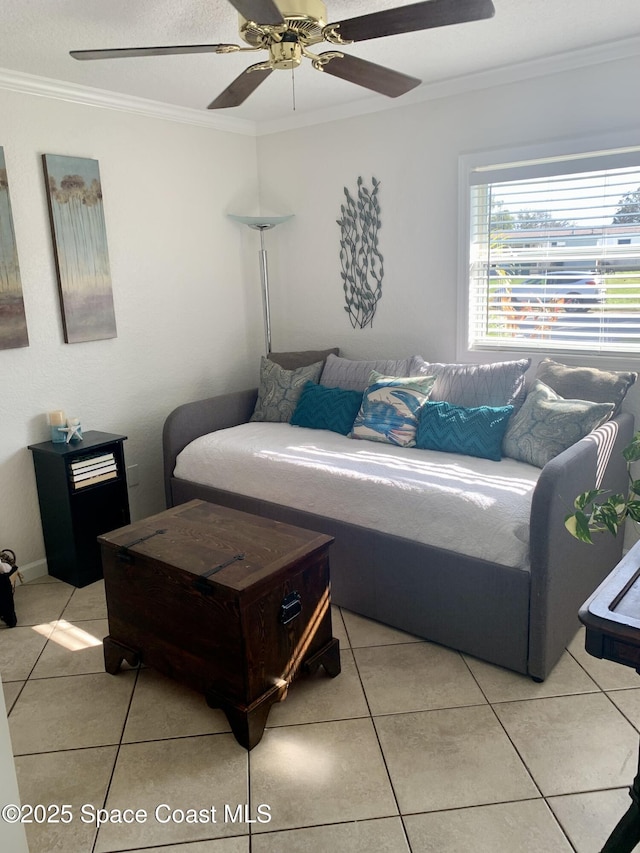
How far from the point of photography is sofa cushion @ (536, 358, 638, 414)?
2887 millimetres

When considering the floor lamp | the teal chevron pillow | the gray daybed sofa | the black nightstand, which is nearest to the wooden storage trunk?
the gray daybed sofa

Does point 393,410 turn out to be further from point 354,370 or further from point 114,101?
point 114,101

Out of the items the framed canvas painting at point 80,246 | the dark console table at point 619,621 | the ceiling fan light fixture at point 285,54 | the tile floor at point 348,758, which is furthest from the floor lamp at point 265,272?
the dark console table at point 619,621

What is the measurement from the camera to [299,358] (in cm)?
407

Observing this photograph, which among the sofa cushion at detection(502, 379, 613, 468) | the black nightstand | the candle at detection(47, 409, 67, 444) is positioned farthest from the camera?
the candle at detection(47, 409, 67, 444)

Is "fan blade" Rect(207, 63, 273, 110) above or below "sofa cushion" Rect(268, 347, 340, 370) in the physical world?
above

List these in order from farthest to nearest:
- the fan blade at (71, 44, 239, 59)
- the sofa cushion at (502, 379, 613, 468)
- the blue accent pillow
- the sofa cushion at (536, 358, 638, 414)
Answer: the blue accent pillow < the sofa cushion at (536, 358, 638, 414) < the sofa cushion at (502, 379, 613, 468) < the fan blade at (71, 44, 239, 59)

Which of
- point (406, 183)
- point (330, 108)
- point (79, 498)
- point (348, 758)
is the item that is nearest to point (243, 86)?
point (406, 183)

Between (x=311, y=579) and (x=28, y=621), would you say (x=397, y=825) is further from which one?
(x=28, y=621)

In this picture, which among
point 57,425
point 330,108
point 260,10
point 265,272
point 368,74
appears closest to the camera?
point 260,10

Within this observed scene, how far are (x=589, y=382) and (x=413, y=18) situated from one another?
172 centimetres

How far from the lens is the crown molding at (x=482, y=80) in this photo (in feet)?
9.57

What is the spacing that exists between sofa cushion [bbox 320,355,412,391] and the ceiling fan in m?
1.57

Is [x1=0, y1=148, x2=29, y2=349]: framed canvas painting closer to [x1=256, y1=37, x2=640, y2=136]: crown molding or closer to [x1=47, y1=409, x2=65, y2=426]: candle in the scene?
[x1=47, y1=409, x2=65, y2=426]: candle
